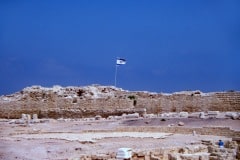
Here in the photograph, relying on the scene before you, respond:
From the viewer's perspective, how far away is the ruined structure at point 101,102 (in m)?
27.8

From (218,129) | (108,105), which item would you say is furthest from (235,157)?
(108,105)

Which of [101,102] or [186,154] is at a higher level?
[101,102]

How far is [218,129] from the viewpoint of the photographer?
60.4 ft

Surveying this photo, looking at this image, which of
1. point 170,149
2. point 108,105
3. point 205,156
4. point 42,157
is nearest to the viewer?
point 42,157

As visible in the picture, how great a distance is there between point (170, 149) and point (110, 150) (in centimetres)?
Answer: 181

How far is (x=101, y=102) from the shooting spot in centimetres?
Result: 3047

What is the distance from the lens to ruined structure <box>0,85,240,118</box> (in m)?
27.8

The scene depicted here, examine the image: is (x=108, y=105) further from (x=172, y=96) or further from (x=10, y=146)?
(x=10, y=146)

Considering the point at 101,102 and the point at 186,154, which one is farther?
the point at 101,102

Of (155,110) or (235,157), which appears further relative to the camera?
(155,110)

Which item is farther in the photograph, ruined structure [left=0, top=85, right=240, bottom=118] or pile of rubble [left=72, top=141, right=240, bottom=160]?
ruined structure [left=0, top=85, right=240, bottom=118]

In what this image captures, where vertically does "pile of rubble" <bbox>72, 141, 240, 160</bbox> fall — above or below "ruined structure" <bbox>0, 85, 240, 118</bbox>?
below

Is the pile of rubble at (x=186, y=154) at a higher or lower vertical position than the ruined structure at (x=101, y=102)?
lower

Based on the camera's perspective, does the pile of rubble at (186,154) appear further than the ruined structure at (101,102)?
No
